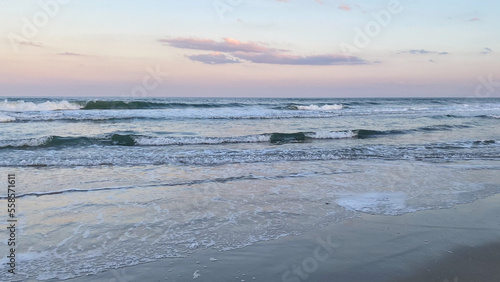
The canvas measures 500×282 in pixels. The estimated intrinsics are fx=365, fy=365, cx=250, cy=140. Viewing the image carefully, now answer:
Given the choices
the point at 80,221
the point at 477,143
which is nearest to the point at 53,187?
the point at 80,221

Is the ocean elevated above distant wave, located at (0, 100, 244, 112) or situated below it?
below

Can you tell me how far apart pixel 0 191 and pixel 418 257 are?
750 cm

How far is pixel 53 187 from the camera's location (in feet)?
24.6

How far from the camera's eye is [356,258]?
4105mm

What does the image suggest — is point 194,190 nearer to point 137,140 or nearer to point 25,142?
point 137,140

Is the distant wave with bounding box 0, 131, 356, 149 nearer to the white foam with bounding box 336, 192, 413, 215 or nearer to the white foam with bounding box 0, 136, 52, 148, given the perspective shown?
the white foam with bounding box 0, 136, 52, 148

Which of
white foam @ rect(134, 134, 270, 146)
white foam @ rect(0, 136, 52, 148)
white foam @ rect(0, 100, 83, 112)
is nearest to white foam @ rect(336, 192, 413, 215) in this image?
white foam @ rect(134, 134, 270, 146)

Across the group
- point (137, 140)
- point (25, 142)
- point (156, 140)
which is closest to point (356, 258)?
point (156, 140)

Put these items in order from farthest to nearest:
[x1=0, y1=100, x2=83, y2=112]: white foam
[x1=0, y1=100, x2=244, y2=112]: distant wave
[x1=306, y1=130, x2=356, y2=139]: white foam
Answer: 1. [x1=0, y1=100, x2=244, y2=112]: distant wave
2. [x1=0, y1=100, x2=83, y2=112]: white foam
3. [x1=306, y1=130, x2=356, y2=139]: white foam

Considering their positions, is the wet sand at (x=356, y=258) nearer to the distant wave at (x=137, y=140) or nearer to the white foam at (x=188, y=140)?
the white foam at (x=188, y=140)

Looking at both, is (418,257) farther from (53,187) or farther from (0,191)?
(0,191)

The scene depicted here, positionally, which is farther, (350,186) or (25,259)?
(350,186)

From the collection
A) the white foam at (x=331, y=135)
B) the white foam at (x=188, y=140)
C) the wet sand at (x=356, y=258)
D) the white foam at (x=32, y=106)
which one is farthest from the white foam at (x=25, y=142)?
the white foam at (x=32, y=106)

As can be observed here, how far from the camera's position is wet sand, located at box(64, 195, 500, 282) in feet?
12.2
